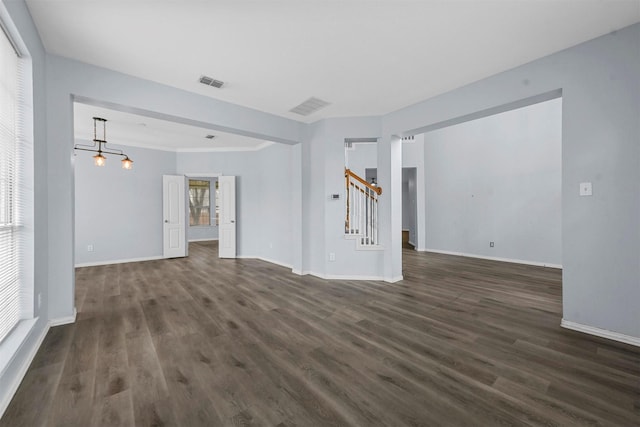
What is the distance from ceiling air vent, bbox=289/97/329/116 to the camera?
418 centimetres

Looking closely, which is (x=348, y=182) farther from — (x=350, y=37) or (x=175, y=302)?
(x=175, y=302)

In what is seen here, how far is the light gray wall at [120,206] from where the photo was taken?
6121mm

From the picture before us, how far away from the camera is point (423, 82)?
11.6 ft

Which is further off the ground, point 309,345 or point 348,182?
point 348,182

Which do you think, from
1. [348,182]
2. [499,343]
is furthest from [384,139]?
[499,343]

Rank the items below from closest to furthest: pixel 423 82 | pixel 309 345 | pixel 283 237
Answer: pixel 309 345, pixel 423 82, pixel 283 237

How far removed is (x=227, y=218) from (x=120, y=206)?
8.11ft

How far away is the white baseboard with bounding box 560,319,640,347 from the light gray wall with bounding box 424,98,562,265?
371 centimetres

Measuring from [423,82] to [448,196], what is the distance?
4940 mm

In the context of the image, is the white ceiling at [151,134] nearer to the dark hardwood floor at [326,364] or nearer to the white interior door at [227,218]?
the white interior door at [227,218]

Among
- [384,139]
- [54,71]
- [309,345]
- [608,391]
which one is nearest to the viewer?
[608,391]

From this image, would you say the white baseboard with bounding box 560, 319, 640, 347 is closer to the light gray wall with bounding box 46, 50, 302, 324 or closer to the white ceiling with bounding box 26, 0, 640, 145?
the white ceiling with bounding box 26, 0, 640, 145

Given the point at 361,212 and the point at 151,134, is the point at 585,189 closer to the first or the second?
the point at 361,212

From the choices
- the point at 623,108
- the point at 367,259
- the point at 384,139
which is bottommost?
the point at 367,259
